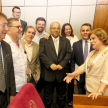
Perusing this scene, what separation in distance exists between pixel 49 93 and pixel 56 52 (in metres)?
0.80

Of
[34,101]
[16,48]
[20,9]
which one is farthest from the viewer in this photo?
[20,9]

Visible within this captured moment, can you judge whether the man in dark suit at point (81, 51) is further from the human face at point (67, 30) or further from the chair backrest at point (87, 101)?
the chair backrest at point (87, 101)

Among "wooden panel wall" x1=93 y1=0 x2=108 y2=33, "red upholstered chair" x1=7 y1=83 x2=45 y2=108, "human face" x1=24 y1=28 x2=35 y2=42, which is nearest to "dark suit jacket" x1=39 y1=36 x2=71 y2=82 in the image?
"human face" x1=24 y1=28 x2=35 y2=42

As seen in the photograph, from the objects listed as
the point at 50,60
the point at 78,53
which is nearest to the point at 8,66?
the point at 50,60

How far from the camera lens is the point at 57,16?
3092 millimetres

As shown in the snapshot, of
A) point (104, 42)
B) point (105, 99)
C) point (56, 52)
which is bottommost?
point (105, 99)

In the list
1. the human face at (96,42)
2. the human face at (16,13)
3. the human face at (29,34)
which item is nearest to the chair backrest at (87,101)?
the human face at (96,42)

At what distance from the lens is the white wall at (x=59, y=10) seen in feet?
9.57

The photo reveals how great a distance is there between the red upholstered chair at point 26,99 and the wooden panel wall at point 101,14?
8.85 feet

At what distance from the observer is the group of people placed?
45.3 inches

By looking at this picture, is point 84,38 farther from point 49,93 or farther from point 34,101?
point 34,101

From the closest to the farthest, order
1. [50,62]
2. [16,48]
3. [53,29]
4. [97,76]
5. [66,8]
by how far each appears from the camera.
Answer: [97,76]
[16,48]
[50,62]
[53,29]
[66,8]

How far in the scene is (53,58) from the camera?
1938mm

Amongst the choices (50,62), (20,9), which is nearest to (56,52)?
(50,62)
